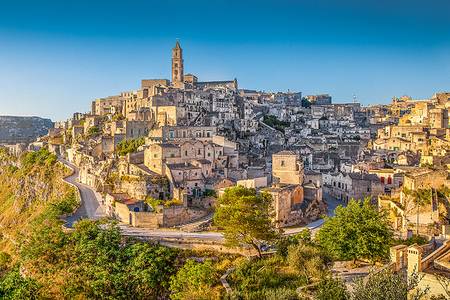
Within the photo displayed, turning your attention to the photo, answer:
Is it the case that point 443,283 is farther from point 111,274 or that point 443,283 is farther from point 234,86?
point 234,86

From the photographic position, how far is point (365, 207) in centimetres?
2647

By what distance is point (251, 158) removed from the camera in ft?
180

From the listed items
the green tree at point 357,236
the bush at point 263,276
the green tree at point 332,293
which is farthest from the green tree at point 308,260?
the green tree at point 332,293

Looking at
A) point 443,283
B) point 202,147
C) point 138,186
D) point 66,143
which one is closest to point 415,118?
point 202,147

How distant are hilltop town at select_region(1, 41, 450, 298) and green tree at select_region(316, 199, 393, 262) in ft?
5.93

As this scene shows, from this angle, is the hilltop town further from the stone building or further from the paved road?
the paved road

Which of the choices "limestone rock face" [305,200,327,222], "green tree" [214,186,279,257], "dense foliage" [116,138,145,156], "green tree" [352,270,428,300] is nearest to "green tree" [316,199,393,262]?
"green tree" [214,186,279,257]

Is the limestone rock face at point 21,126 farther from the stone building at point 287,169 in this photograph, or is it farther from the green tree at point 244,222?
the green tree at point 244,222

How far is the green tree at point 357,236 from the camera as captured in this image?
2509 cm

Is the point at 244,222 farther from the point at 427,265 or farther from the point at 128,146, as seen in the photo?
the point at 128,146

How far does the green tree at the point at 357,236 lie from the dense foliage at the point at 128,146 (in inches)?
1215

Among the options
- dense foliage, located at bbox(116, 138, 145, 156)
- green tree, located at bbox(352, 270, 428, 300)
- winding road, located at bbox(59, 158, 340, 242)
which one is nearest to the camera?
green tree, located at bbox(352, 270, 428, 300)

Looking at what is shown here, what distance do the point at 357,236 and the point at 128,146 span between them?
35.2 m

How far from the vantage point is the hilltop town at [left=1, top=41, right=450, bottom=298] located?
36.1 metres
